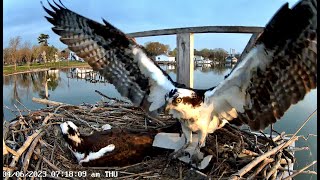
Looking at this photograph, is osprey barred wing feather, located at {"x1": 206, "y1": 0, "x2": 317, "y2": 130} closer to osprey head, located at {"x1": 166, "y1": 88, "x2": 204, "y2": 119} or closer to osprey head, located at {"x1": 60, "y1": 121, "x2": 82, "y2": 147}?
osprey head, located at {"x1": 166, "y1": 88, "x2": 204, "y2": 119}

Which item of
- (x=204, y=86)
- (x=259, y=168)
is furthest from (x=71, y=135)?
(x=204, y=86)

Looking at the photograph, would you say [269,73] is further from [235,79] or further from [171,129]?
[171,129]

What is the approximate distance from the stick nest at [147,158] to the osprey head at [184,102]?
0.33 metres

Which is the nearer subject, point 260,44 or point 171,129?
point 260,44

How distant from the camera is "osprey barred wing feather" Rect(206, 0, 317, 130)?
6.01 ft

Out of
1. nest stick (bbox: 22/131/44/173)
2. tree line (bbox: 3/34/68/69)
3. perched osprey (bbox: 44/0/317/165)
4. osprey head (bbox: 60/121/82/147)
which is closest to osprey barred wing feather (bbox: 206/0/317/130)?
perched osprey (bbox: 44/0/317/165)

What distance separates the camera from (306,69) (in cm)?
197

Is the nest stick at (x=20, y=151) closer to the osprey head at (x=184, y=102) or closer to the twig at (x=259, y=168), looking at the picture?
the osprey head at (x=184, y=102)

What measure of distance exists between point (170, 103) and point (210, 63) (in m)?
18.0

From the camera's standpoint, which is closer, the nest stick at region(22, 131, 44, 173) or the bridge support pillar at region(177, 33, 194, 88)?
the nest stick at region(22, 131, 44, 173)

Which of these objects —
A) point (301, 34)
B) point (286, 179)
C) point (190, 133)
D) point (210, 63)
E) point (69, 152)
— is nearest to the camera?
point (301, 34)

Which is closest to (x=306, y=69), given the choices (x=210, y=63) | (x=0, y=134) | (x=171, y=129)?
(x=171, y=129)

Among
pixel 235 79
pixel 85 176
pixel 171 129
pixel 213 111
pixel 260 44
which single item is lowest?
pixel 85 176

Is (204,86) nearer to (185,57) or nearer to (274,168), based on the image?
(185,57)
